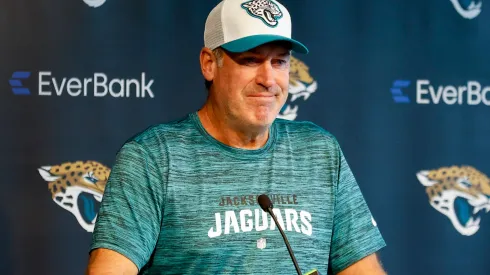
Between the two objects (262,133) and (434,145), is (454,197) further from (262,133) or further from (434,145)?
(262,133)

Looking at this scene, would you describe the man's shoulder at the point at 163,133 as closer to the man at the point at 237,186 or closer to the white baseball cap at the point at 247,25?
the man at the point at 237,186

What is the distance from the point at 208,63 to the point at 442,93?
1.68 m

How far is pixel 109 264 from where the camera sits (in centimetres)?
176

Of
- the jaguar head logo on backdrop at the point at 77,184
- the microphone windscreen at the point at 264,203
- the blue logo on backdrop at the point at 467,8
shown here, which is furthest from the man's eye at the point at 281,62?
the blue logo on backdrop at the point at 467,8

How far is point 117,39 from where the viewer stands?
10.8ft

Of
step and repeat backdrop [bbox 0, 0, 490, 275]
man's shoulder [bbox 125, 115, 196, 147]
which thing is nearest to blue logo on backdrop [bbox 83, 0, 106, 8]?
step and repeat backdrop [bbox 0, 0, 490, 275]

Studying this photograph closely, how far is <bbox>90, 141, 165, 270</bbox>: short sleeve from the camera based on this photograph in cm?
180

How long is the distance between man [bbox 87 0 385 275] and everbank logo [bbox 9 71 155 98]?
127 centimetres

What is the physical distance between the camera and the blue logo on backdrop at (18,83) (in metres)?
3.23

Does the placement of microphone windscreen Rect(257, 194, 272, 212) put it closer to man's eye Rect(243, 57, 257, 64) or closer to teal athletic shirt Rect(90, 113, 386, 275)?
teal athletic shirt Rect(90, 113, 386, 275)

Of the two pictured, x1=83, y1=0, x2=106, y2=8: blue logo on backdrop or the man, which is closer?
the man

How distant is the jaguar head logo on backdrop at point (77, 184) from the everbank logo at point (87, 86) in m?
0.30

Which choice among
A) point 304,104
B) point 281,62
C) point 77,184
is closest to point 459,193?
point 304,104

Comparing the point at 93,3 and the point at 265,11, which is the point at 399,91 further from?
the point at 265,11
